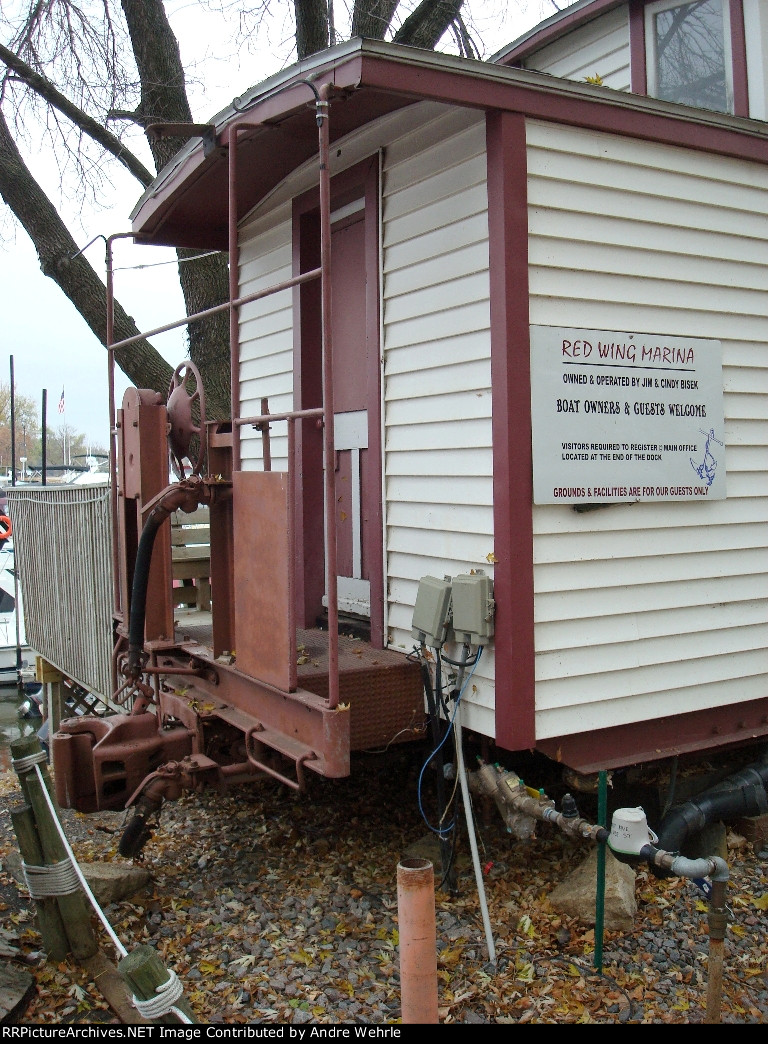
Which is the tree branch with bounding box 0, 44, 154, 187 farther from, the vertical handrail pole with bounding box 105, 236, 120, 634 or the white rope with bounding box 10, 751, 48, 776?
the white rope with bounding box 10, 751, 48, 776

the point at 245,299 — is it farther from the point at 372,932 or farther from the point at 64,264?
the point at 64,264

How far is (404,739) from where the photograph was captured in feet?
15.5

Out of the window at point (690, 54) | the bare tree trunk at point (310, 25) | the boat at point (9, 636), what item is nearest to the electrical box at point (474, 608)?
the window at point (690, 54)

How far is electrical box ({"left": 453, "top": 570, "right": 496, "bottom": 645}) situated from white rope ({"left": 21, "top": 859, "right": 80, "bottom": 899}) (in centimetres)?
208

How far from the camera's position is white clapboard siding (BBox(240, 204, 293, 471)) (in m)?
6.35

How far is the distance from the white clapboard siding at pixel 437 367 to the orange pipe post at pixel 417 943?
1621 millimetres

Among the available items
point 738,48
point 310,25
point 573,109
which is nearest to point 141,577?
point 573,109

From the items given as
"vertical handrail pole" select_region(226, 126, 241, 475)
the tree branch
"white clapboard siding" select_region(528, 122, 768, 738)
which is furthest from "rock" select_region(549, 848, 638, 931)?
the tree branch

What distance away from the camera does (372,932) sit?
14.4ft

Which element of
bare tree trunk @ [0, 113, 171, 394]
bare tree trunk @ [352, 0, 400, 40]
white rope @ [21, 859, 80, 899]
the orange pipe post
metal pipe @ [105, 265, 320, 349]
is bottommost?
white rope @ [21, 859, 80, 899]

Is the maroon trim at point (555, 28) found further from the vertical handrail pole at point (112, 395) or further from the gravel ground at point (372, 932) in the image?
the gravel ground at point (372, 932)

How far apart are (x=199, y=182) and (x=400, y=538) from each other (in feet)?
8.71

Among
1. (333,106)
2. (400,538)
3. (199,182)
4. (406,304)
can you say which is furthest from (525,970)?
(199,182)

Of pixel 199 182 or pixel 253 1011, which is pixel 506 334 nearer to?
pixel 199 182
